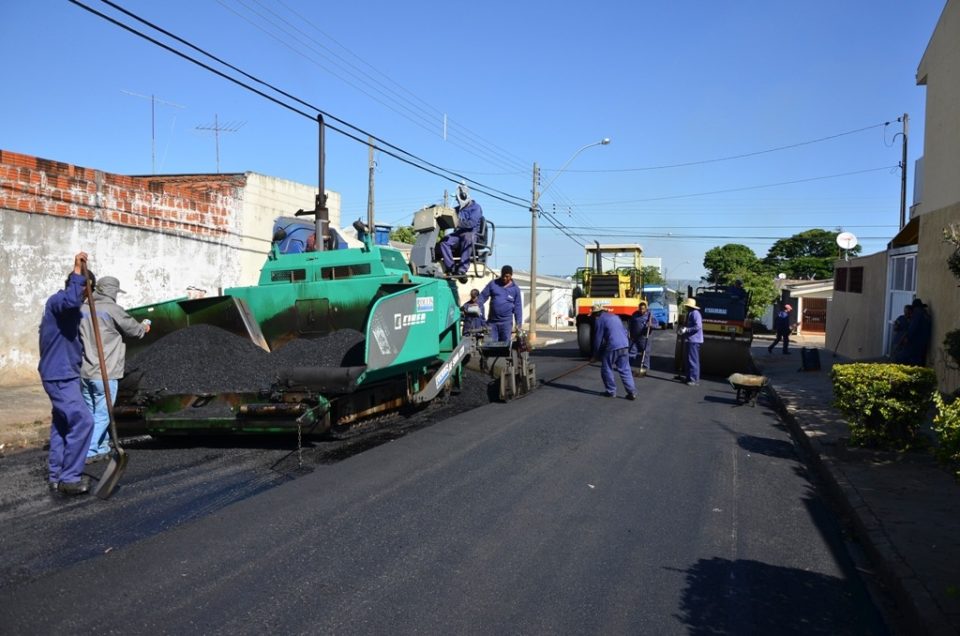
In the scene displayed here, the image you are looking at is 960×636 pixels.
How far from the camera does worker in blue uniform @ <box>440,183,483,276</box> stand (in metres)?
10.5

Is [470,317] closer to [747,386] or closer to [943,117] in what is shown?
[747,386]

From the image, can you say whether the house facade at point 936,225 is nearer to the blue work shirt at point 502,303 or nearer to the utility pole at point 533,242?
the blue work shirt at point 502,303

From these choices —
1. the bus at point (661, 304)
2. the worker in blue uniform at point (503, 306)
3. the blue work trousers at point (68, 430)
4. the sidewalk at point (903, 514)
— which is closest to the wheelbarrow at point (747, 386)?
the sidewalk at point (903, 514)

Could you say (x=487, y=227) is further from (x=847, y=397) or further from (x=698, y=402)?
(x=847, y=397)

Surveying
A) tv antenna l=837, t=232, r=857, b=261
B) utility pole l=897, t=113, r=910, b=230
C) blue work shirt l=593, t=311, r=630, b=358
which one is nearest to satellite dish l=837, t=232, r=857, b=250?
tv antenna l=837, t=232, r=857, b=261

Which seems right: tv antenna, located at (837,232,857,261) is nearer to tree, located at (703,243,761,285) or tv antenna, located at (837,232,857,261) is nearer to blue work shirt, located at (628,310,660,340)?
blue work shirt, located at (628,310,660,340)

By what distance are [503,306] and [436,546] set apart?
735cm

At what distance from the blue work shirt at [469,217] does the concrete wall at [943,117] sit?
7.52 m

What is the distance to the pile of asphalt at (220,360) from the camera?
721cm

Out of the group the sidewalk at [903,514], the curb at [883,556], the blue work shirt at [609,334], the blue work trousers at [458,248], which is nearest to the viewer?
the curb at [883,556]

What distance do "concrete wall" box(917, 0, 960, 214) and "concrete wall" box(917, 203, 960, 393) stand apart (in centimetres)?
31

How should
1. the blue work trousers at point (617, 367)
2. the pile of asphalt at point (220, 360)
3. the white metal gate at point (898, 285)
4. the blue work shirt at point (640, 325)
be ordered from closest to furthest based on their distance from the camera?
1. the pile of asphalt at point (220, 360)
2. the blue work trousers at point (617, 367)
3. the white metal gate at point (898, 285)
4. the blue work shirt at point (640, 325)

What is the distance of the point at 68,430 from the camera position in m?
5.59

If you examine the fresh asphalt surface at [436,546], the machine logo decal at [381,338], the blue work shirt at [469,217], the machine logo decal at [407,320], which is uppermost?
the blue work shirt at [469,217]
